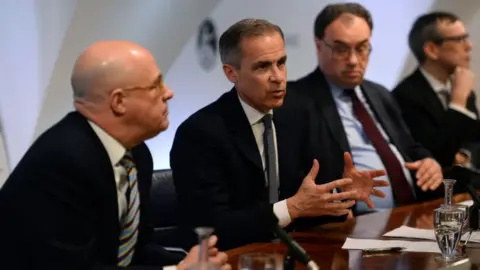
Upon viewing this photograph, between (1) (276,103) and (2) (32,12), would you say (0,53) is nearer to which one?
(2) (32,12)

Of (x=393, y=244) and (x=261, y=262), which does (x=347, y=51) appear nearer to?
(x=393, y=244)

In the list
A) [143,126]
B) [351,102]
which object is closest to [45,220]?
[143,126]

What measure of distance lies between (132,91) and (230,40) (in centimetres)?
85

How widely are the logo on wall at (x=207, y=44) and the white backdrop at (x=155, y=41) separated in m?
0.03

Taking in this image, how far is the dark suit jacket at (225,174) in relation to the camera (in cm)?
268

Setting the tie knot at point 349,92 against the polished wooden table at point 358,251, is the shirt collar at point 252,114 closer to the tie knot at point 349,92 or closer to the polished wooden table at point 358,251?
the polished wooden table at point 358,251

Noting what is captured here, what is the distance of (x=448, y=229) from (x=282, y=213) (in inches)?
24.4

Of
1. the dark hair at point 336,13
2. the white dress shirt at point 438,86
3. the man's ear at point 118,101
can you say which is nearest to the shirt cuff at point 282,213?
the man's ear at point 118,101

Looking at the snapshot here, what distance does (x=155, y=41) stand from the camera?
13.9 feet

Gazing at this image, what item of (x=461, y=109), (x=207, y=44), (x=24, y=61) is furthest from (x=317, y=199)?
(x=207, y=44)

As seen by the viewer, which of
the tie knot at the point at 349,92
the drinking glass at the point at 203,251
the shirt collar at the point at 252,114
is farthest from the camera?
the tie knot at the point at 349,92

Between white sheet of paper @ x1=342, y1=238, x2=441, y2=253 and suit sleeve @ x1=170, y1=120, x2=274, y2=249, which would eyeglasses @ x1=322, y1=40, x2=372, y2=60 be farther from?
white sheet of paper @ x1=342, y1=238, x2=441, y2=253

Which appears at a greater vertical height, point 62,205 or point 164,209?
point 62,205

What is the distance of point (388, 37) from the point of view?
17.9ft
